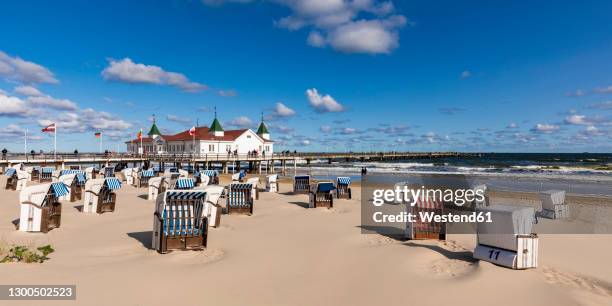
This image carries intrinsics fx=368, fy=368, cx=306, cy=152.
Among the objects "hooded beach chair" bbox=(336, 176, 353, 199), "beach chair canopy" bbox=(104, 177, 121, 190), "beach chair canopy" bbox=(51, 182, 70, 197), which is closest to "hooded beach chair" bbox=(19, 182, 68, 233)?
"beach chair canopy" bbox=(51, 182, 70, 197)

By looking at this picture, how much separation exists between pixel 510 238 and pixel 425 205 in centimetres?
315

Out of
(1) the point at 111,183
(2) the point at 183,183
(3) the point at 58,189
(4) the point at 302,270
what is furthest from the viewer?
(2) the point at 183,183

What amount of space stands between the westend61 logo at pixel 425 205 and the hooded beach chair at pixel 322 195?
7.75 ft

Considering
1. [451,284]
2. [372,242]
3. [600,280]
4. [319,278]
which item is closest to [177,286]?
[319,278]

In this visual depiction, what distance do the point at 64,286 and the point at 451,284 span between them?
6721mm

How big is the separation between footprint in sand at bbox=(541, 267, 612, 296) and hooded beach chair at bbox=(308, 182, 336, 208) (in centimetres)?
1041

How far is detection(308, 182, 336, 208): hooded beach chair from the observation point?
17266mm

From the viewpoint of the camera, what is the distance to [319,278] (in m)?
7.19

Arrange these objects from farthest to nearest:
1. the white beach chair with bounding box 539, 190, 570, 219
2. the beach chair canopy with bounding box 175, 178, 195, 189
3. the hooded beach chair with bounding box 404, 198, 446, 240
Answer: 1. the beach chair canopy with bounding box 175, 178, 195, 189
2. the white beach chair with bounding box 539, 190, 570, 219
3. the hooded beach chair with bounding box 404, 198, 446, 240

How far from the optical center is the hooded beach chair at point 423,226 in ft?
34.1

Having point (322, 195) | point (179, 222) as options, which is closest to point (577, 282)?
point (179, 222)

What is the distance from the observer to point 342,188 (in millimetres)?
21125

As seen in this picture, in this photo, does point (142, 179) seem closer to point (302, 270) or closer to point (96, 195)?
point (96, 195)

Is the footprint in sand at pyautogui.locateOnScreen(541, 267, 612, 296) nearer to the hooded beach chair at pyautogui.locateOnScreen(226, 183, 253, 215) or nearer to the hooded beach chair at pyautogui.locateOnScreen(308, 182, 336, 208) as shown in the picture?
the hooded beach chair at pyautogui.locateOnScreen(308, 182, 336, 208)
